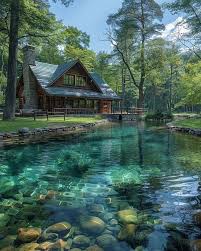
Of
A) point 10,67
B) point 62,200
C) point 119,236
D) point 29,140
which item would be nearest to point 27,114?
point 10,67

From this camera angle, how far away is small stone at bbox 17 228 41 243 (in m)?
5.44

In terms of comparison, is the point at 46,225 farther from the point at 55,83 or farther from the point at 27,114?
the point at 55,83

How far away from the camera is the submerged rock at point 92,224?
5.83 m

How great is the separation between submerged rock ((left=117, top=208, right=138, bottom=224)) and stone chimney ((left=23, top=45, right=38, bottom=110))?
34.0 metres

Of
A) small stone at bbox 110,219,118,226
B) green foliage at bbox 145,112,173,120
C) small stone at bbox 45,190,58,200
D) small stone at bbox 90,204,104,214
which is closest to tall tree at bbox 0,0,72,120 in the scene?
small stone at bbox 45,190,58,200

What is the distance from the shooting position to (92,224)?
6047 mm

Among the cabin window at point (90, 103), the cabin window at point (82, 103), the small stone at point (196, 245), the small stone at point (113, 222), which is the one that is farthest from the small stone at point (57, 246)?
the cabin window at point (90, 103)

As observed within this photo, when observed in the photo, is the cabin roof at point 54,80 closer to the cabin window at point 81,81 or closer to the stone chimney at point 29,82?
the stone chimney at point 29,82

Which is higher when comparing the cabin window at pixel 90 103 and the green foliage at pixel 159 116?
the cabin window at pixel 90 103

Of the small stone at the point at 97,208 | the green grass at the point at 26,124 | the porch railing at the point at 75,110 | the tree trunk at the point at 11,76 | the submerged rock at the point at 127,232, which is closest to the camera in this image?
the submerged rock at the point at 127,232

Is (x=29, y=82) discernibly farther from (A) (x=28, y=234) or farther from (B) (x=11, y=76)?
(A) (x=28, y=234)

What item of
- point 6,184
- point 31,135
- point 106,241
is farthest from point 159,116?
point 106,241

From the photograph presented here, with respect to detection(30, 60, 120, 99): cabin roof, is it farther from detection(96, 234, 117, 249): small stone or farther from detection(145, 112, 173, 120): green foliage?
detection(96, 234, 117, 249): small stone

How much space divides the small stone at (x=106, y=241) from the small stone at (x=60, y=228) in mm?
714
